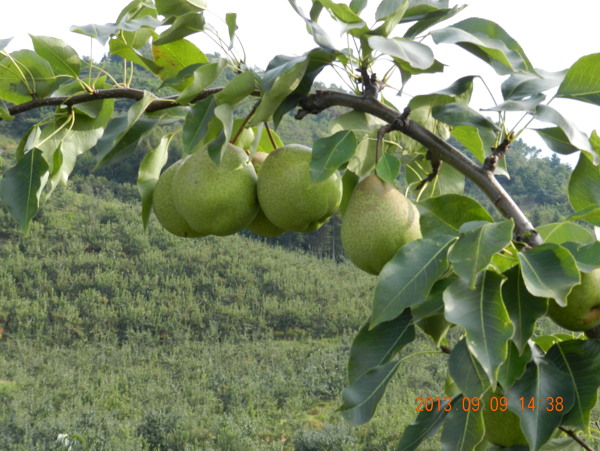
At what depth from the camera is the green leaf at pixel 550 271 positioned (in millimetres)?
Answer: 674

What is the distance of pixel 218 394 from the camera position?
25.6ft

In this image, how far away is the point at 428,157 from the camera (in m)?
0.91

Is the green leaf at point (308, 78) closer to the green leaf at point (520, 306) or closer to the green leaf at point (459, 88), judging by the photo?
the green leaf at point (459, 88)

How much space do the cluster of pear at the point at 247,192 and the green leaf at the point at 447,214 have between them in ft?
0.49

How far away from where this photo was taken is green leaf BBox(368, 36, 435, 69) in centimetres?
72

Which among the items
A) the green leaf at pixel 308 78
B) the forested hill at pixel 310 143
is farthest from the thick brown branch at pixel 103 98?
the forested hill at pixel 310 143

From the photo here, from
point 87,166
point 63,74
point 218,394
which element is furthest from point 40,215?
point 63,74

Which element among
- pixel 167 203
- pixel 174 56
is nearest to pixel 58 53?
pixel 174 56

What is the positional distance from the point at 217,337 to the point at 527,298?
9.76m

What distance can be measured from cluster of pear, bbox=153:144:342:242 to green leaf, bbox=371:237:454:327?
0.19 m

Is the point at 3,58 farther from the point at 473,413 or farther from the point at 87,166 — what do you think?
the point at 87,166

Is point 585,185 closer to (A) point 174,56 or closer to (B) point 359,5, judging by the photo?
(B) point 359,5

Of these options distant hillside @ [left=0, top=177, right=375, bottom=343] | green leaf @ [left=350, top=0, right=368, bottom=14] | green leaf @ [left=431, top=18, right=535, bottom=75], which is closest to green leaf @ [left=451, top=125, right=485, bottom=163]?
green leaf @ [left=431, top=18, right=535, bottom=75]

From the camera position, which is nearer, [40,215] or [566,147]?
[566,147]
